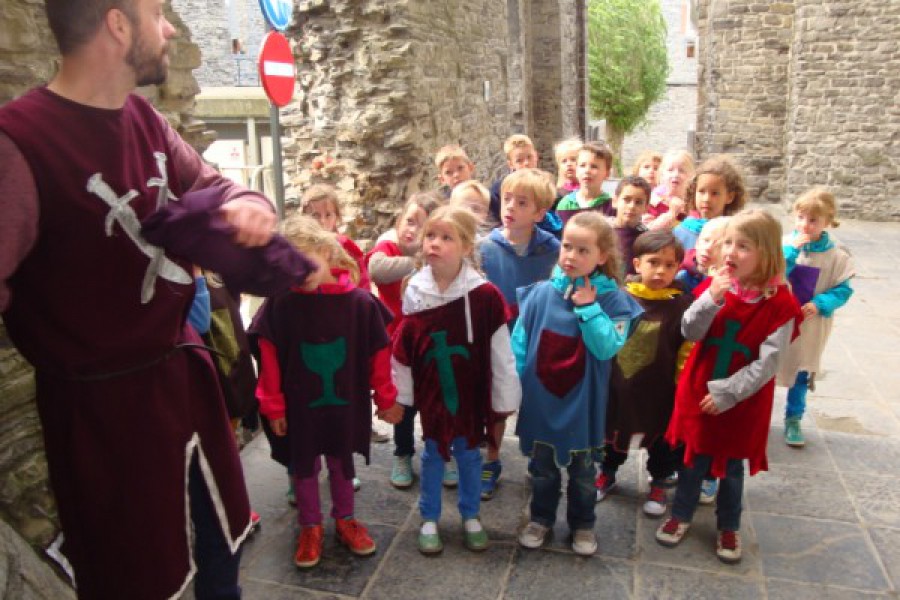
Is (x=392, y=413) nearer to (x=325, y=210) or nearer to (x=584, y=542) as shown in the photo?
(x=584, y=542)

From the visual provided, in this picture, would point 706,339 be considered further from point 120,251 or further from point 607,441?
point 120,251

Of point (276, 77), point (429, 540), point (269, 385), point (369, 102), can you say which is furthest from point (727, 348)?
point (369, 102)

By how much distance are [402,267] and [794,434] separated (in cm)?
231

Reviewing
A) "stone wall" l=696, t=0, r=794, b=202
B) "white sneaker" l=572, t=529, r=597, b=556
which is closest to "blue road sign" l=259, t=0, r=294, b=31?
"white sneaker" l=572, t=529, r=597, b=556

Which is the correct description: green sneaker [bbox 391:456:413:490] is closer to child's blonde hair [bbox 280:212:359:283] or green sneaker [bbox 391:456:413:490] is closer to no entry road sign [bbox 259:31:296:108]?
child's blonde hair [bbox 280:212:359:283]

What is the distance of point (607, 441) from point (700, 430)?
0.50 meters

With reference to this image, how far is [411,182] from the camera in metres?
6.60

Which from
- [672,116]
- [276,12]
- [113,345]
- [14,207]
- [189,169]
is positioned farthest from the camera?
[672,116]

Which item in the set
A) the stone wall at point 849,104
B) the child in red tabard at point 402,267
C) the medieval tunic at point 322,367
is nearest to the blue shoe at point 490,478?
the child in red tabard at point 402,267

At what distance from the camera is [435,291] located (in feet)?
9.81

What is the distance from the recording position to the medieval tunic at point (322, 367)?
115 inches

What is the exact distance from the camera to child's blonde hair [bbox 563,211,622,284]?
9.43 feet

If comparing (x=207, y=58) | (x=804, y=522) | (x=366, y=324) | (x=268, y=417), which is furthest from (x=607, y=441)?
(x=207, y=58)

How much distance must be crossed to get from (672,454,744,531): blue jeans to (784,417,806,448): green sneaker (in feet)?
3.87
